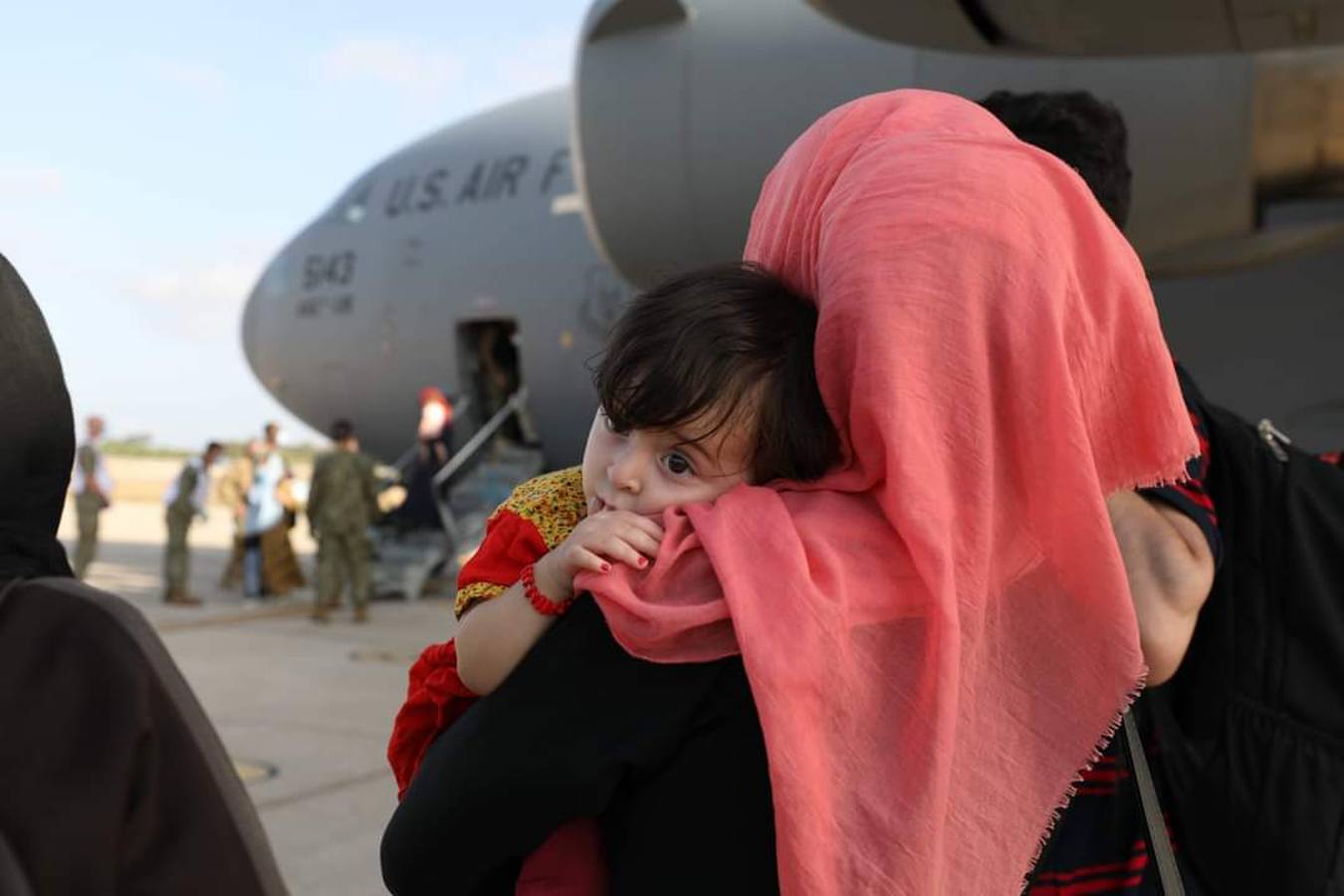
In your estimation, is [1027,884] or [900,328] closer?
[900,328]

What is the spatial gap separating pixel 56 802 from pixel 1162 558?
1.09 metres

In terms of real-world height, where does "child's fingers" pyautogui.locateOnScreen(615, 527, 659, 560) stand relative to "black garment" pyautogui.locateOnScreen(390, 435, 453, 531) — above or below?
above

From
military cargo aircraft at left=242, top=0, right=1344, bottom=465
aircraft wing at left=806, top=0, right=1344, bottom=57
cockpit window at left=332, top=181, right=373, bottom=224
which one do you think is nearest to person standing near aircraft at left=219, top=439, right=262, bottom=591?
cockpit window at left=332, top=181, right=373, bottom=224

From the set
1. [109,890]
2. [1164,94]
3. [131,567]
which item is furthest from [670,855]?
[131,567]

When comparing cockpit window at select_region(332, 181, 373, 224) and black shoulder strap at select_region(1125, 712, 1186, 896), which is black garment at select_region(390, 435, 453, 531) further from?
black shoulder strap at select_region(1125, 712, 1186, 896)

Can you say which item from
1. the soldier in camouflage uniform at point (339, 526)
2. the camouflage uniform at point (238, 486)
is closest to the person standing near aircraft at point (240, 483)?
the camouflage uniform at point (238, 486)

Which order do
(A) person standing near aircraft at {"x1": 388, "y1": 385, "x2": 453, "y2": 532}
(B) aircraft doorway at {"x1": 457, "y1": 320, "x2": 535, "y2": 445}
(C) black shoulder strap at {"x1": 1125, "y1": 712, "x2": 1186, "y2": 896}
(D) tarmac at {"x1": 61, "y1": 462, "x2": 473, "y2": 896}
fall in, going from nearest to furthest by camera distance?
1. (C) black shoulder strap at {"x1": 1125, "y1": 712, "x2": 1186, "y2": 896}
2. (D) tarmac at {"x1": 61, "y1": 462, "x2": 473, "y2": 896}
3. (A) person standing near aircraft at {"x1": 388, "y1": 385, "x2": 453, "y2": 532}
4. (B) aircraft doorway at {"x1": 457, "y1": 320, "x2": 535, "y2": 445}

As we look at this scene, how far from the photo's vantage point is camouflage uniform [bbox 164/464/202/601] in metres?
12.1

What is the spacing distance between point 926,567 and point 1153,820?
55 centimetres

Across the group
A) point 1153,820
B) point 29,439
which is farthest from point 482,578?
point 1153,820

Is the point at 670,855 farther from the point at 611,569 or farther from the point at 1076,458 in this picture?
the point at 1076,458

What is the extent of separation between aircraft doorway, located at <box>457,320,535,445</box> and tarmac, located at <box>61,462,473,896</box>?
1746 mm

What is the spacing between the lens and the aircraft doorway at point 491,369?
1265cm

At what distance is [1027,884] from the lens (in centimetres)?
147
